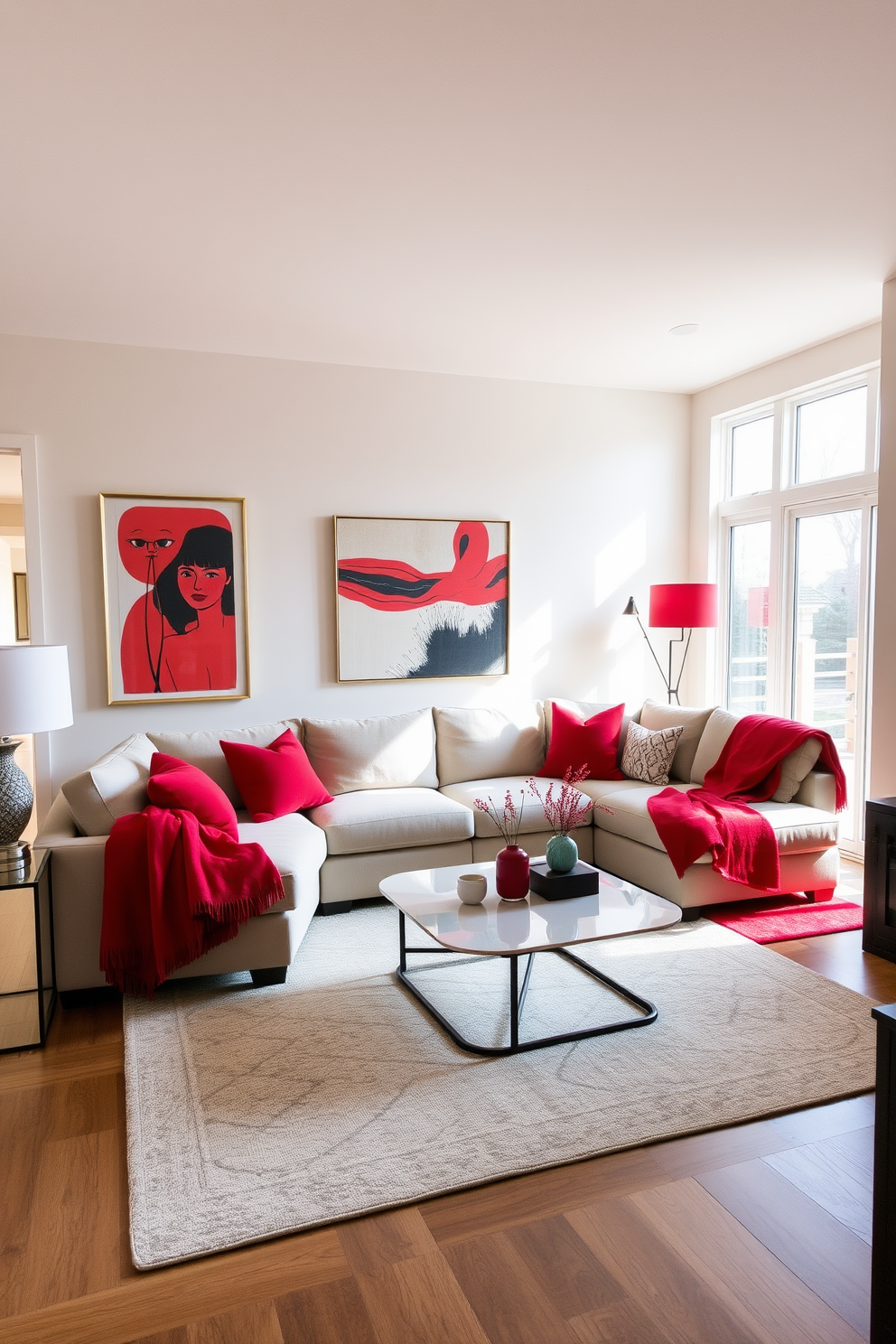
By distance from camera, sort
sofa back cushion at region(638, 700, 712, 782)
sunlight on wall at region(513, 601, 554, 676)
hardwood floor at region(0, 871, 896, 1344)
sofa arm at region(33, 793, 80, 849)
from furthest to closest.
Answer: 1. sunlight on wall at region(513, 601, 554, 676)
2. sofa back cushion at region(638, 700, 712, 782)
3. sofa arm at region(33, 793, 80, 849)
4. hardwood floor at region(0, 871, 896, 1344)

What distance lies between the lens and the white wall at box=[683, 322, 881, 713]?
193 inches

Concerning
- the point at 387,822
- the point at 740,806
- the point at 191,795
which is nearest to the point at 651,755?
the point at 740,806

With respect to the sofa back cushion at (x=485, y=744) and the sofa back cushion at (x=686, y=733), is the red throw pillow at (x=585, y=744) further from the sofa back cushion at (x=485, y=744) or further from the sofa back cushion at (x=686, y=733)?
the sofa back cushion at (x=686, y=733)

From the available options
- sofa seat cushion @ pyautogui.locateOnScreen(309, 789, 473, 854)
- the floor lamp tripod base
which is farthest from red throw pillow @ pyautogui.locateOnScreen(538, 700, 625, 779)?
the floor lamp tripod base

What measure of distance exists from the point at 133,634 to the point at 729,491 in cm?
368

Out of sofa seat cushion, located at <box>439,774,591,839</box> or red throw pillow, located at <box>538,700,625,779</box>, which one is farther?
red throw pillow, located at <box>538,700,625,779</box>

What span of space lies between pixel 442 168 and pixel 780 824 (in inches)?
115

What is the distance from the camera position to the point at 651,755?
4.62 m

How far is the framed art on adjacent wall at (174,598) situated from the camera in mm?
4457

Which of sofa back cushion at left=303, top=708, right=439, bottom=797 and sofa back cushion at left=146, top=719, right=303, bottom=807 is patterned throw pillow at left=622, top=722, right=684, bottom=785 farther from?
sofa back cushion at left=146, top=719, right=303, bottom=807

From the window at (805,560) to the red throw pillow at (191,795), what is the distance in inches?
126

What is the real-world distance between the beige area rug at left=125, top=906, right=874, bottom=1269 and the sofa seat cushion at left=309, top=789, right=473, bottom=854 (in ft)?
1.99

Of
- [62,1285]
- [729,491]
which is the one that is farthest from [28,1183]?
[729,491]

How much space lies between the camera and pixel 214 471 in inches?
182
